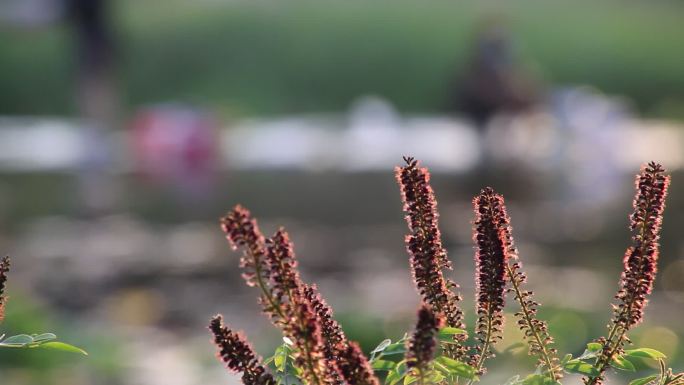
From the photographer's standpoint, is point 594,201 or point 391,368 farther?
point 594,201

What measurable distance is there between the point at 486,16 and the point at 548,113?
59.2 feet

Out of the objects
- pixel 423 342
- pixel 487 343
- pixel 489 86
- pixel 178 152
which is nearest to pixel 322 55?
pixel 489 86

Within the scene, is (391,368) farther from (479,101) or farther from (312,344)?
(479,101)

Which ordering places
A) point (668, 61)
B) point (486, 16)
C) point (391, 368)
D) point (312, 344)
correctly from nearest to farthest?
point (312, 344), point (391, 368), point (668, 61), point (486, 16)

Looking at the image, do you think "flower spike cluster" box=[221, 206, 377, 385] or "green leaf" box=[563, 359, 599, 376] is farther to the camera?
"green leaf" box=[563, 359, 599, 376]

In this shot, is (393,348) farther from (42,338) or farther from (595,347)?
(42,338)

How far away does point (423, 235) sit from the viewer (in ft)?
5.52

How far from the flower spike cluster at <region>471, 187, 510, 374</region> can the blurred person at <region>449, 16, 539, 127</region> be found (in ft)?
44.5

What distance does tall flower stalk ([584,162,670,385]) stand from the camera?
167cm

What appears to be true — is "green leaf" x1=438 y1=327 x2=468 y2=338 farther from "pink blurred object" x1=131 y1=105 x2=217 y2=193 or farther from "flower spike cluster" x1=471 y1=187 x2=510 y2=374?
"pink blurred object" x1=131 y1=105 x2=217 y2=193

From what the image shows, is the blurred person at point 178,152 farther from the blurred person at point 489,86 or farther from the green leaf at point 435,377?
the green leaf at point 435,377

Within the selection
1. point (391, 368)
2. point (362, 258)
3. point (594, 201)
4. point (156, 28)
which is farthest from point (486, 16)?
point (391, 368)

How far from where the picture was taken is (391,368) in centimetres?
172

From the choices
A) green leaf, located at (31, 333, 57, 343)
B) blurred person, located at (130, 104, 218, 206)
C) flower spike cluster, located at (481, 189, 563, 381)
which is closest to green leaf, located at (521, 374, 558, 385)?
flower spike cluster, located at (481, 189, 563, 381)
